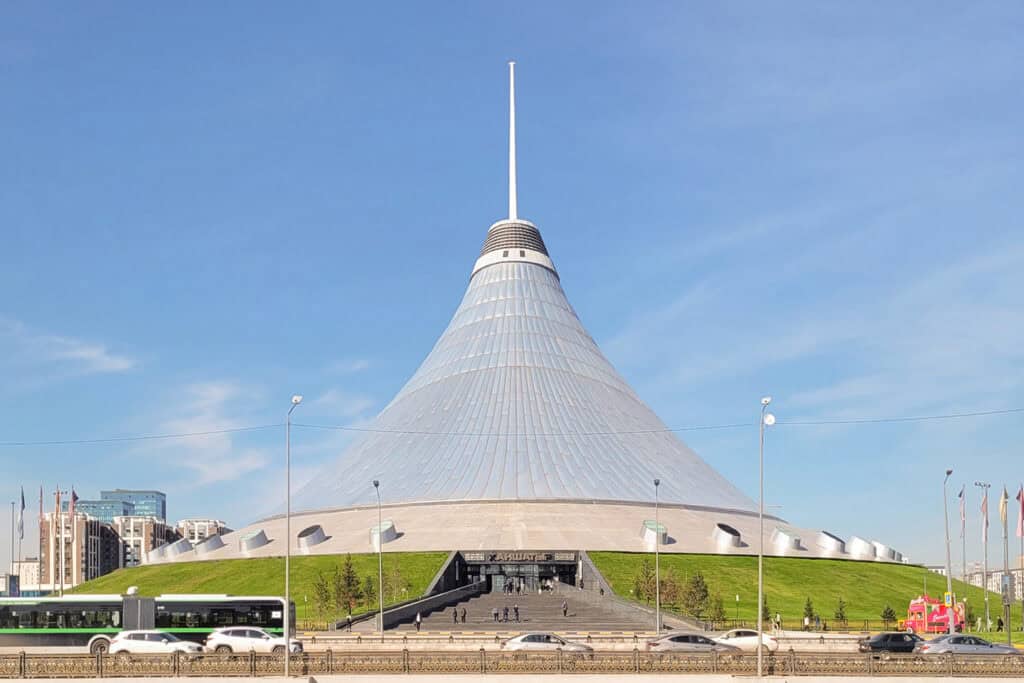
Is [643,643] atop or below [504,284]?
below

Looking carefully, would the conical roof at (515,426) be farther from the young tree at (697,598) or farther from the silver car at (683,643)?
the silver car at (683,643)

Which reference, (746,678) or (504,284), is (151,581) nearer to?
(504,284)

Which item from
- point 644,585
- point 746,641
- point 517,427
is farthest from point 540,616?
point 517,427

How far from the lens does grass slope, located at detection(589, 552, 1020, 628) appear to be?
72.0 metres

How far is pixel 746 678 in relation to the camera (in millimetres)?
33062

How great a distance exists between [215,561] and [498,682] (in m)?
56.9

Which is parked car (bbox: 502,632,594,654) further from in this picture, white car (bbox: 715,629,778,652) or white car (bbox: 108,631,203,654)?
white car (bbox: 108,631,203,654)

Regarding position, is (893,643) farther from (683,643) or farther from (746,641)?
(683,643)

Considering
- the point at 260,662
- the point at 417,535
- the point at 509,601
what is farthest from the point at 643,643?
the point at 417,535

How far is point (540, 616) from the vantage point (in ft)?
211

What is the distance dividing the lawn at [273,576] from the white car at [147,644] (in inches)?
1081

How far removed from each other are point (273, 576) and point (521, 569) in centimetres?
1717

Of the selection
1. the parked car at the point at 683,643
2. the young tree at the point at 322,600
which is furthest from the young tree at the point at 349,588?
the parked car at the point at 683,643

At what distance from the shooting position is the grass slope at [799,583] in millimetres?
72000
